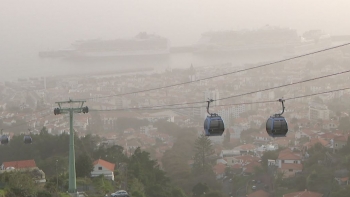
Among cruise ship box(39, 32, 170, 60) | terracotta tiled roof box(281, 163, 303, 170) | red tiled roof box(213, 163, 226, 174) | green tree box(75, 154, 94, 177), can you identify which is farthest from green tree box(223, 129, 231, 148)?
cruise ship box(39, 32, 170, 60)

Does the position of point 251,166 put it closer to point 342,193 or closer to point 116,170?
point 342,193

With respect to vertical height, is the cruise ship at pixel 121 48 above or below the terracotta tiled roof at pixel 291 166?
above

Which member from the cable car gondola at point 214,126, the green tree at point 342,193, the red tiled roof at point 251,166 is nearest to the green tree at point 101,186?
the cable car gondola at point 214,126

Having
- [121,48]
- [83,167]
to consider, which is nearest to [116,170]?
[83,167]

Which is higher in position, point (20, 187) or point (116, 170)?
point (20, 187)

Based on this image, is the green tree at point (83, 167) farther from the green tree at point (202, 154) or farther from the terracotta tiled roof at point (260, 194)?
the green tree at point (202, 154)

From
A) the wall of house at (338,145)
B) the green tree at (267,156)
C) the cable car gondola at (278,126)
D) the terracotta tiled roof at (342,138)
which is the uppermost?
the cable car gondola at (278,126)
